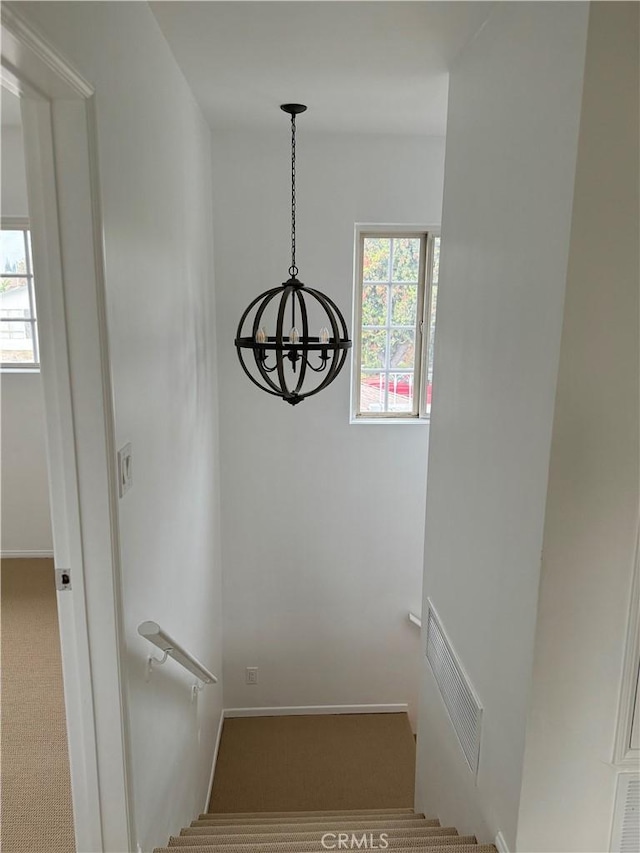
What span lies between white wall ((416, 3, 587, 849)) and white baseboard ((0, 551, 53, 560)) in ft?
10.7

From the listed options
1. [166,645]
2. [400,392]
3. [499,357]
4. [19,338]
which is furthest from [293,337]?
[19,338]

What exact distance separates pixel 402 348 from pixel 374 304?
36 centimetres

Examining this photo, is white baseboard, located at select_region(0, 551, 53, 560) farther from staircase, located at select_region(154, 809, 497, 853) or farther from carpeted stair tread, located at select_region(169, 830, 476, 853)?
carpeted stair tread, located at select_region(169, 830, 476, 853)

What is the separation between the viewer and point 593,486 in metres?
1.70

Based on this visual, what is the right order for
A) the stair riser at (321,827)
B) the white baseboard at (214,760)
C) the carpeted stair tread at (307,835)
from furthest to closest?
the white baseboard at (214,760)
the stair riser at (321,827)
the carpeted stair tread at (307,835)

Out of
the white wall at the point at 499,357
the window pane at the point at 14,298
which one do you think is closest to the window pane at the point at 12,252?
the window pane at the point at 14,298

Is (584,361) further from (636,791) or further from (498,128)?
(636,791)

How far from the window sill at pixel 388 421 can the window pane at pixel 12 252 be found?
8.58 ft

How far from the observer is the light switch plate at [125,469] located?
1.85 meters

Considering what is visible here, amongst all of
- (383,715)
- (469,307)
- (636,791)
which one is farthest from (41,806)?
(383,715)

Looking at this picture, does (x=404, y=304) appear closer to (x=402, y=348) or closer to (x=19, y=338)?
(x=402, y=348)

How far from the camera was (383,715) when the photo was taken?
4828 mm

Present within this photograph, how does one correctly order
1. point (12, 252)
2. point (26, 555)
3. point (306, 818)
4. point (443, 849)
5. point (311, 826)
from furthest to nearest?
point (26, 555) < point (12, 252) < point (306, 818) < point (311, 826) < point (443, 849)

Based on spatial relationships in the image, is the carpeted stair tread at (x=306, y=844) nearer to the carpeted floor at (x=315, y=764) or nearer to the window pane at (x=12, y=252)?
the carpeted floor at (x=315, y=764)
